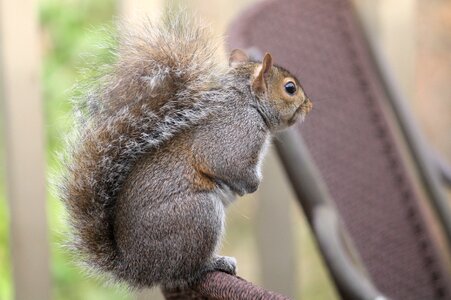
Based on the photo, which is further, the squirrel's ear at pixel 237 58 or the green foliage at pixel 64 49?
the green foliage at pixel 64 49

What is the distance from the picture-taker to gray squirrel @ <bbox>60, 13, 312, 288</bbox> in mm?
906

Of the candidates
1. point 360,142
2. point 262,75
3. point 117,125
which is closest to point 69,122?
point 117,125

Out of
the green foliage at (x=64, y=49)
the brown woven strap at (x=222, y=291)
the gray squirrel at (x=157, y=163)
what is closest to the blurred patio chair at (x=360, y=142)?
the gray squirrel at (x=157, y=163)

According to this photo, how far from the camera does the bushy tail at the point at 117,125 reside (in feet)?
3.06

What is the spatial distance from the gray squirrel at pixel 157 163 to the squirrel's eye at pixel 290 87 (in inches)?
4.4

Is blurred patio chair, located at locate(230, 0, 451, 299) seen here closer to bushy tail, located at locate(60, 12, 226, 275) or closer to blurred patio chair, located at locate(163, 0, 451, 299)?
blurred patio chair, located at locate(163, 0, 451, 299)

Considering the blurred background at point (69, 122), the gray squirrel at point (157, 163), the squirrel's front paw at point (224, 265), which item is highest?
the gray squirrel at point (157, 163)

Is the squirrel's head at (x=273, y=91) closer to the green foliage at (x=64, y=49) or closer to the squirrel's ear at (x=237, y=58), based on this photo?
the squirrel's ear at (x=237, y=58)

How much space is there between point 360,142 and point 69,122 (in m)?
0.62

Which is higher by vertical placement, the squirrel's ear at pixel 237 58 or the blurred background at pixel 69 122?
the squirrel's ear at pixel 237 58

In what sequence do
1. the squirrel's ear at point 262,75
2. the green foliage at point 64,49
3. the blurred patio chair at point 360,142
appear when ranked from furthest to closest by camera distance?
the green foliage at point 64,49, the blurred patio chair at point 360,142, the squirrel's ear at point 262,75

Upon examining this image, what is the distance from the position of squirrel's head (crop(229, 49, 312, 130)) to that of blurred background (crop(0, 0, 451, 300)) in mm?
169

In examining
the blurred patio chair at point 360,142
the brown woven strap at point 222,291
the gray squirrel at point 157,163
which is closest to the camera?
the brown woven strap at point 222,291

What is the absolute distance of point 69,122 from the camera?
1.00 meters
